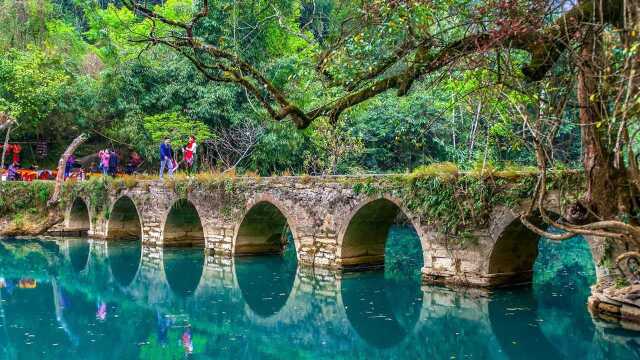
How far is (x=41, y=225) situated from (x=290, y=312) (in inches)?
556

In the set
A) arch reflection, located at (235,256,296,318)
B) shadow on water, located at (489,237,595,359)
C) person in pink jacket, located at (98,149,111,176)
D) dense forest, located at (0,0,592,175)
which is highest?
dense forest, located at (0,0,592,175)

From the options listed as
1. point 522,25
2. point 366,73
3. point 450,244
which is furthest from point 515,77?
point 450,244

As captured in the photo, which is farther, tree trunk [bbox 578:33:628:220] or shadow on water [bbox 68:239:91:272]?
shadow on water [bbox 68:239:91:272]

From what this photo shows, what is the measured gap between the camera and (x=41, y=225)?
2247 cm

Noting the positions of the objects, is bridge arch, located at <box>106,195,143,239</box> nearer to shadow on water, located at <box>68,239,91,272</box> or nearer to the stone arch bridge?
the stone arch bridge

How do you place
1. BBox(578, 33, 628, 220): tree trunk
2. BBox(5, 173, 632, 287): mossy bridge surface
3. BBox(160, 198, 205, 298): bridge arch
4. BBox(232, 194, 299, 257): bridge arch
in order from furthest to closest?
BBox(232, 194, 299, 257): bridge arch < BBox(160, 198, 205, 298): bridge arch < BBox(5, 173, 632, 287): mossy bridge surface < BBox(578, 33, 628, 220): tree trunk

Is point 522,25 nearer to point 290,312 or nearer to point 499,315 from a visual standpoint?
point 499,315

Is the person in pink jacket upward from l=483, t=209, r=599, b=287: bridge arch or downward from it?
upward

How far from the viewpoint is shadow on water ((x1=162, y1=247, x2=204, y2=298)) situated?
13.3 metres

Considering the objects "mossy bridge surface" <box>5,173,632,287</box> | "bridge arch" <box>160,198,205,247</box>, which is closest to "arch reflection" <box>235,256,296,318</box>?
"mossy bridge surface" <box>5,173,632,287</box>

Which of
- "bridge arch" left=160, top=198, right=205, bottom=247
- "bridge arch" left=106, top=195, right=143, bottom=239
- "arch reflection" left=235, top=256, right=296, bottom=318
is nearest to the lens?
"arch reflection" left=235, top=256, right=296, bottom=318

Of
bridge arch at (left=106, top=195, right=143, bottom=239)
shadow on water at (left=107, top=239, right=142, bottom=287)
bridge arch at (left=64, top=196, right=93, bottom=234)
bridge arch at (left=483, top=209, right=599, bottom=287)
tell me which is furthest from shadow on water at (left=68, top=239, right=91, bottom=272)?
bridge arch at (left=483, top=209, right=599, bottom=287)

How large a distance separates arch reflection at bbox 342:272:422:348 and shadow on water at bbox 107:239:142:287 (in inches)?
185

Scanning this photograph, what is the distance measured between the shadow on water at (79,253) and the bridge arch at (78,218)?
1086 mm
